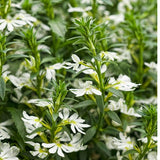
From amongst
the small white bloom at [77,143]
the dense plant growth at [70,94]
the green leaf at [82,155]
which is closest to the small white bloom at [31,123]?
the dense plant growth at [70,94]

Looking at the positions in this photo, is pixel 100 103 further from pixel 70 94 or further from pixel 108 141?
pixel 108 141

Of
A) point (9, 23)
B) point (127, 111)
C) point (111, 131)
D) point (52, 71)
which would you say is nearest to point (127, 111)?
point (127, 111)

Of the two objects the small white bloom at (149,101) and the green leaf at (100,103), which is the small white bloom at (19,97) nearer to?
the green leaf at (100,103)

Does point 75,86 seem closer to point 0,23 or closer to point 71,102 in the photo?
point 71,102

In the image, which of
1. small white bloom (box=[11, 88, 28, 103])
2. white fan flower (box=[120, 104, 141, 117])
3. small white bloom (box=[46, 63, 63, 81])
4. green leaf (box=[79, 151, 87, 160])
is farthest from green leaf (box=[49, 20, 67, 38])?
green leaf (box=[79, 151, 87, 160])

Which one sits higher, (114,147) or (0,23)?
(0,23)

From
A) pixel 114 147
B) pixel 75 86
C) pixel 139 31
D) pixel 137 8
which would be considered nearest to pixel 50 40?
pixel 75 86
